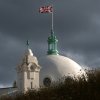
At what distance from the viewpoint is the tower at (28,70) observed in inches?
2867

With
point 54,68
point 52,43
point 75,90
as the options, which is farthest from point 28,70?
point 75,90

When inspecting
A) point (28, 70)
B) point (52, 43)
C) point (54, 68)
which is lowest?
point (28, 70)

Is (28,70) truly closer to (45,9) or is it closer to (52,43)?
(45,9)

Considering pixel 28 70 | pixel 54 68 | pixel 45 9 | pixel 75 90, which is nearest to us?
pixel 75 90

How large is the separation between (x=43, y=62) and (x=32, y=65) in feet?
9.50

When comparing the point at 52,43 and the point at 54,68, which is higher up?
the point at 52,43

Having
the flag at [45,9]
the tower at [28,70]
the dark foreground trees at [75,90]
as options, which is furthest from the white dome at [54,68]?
the dark foreground trees at [75,90]

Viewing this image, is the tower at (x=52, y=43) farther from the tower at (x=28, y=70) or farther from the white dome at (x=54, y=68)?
the tower at (x=28, y=70)

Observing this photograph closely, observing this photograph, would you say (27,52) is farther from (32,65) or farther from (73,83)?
(73,83)

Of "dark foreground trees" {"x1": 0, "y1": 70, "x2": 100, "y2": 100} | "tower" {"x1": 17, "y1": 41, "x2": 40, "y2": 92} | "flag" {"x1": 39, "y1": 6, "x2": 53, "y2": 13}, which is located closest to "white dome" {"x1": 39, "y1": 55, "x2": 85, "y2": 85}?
"tower" {"x1": 17, "y1": 41, "x2": 40, "y2": 92}

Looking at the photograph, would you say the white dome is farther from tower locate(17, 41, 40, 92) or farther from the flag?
the flag

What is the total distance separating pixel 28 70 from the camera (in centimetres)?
7369

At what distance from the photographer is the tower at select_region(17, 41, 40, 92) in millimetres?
72812

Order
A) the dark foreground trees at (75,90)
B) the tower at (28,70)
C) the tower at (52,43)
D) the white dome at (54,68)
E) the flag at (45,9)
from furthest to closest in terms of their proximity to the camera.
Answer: the tower at (52,43)
the white dome at (54,68)
the flag at (45,9)
the tower at (28,70)
the dark foreground trees at (75,90)
